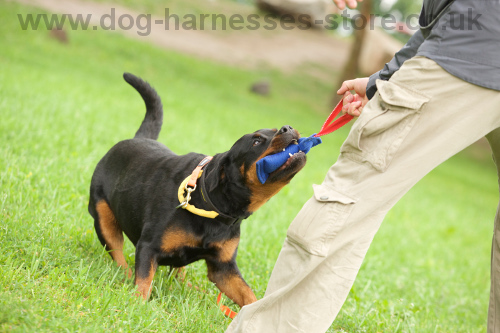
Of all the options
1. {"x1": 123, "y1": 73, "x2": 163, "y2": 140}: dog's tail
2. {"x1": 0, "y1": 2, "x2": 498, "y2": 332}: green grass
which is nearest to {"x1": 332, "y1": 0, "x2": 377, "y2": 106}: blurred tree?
{"x1": 0, "y1": 2, "x2": 498, "y2": 332}: green grass

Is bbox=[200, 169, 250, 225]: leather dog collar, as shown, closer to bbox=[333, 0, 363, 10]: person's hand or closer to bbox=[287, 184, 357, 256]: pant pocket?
bbox=[287, 184, 357, 256]: pant pocket

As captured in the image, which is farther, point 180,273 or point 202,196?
point 180,273

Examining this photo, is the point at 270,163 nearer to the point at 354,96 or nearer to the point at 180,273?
the point at 354,96

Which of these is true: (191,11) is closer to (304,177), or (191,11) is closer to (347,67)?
(347,67)

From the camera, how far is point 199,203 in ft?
10.8

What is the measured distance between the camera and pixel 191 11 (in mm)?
25094

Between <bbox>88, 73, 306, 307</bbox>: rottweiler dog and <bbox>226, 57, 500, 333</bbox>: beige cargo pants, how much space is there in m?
0.61

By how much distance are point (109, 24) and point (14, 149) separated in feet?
50.4

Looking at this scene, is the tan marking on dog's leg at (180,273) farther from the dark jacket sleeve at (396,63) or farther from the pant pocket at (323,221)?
the dark jacket sleeve at (396,63)

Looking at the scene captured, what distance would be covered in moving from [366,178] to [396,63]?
0.79m

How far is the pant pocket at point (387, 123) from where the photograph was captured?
239 cm

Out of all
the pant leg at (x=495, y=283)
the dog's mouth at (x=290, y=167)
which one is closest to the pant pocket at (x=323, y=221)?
the dog's mouth at (x=290, y=167)

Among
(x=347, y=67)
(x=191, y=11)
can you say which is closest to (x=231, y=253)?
(x=347, y=67)

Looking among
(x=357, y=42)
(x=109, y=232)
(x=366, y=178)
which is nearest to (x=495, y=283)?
(x=366, y=178)
